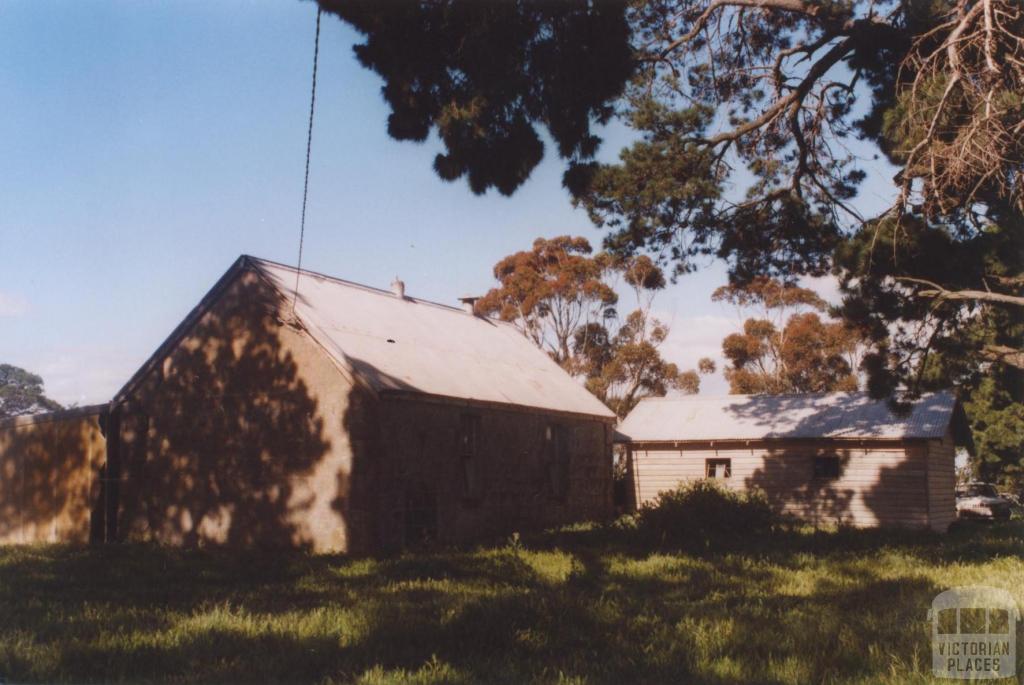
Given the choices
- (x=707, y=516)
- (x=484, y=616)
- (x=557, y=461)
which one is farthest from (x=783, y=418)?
(x=484, y=616)

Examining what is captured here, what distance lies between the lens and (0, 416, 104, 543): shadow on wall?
21750 millimetres

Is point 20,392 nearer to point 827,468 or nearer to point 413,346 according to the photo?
point 413,346

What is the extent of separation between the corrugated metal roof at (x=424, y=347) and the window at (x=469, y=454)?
69 centimetres

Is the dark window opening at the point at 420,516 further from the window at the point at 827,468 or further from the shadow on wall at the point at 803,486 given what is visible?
the window at the point at 827,468

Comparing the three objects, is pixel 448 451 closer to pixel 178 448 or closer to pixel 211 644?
pixel 178 448

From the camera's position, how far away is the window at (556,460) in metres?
25.1

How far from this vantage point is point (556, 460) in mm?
25578

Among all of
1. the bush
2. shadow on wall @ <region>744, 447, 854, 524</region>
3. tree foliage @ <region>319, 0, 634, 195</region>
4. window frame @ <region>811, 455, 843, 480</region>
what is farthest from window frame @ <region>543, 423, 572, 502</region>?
tree foliage @ <region>319, 0, 634, 195</region>

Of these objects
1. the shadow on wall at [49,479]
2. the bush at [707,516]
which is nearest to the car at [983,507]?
the bush at [707,516]

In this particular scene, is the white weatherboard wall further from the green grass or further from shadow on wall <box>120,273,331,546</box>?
shadow on wall <box>120,273,331,546</box>

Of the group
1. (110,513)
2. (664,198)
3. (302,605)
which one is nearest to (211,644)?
(302,605)

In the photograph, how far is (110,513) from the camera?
70.7ft

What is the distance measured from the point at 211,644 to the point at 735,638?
5.49m

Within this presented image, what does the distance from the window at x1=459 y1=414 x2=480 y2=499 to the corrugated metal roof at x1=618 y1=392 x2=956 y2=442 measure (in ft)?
32.5
